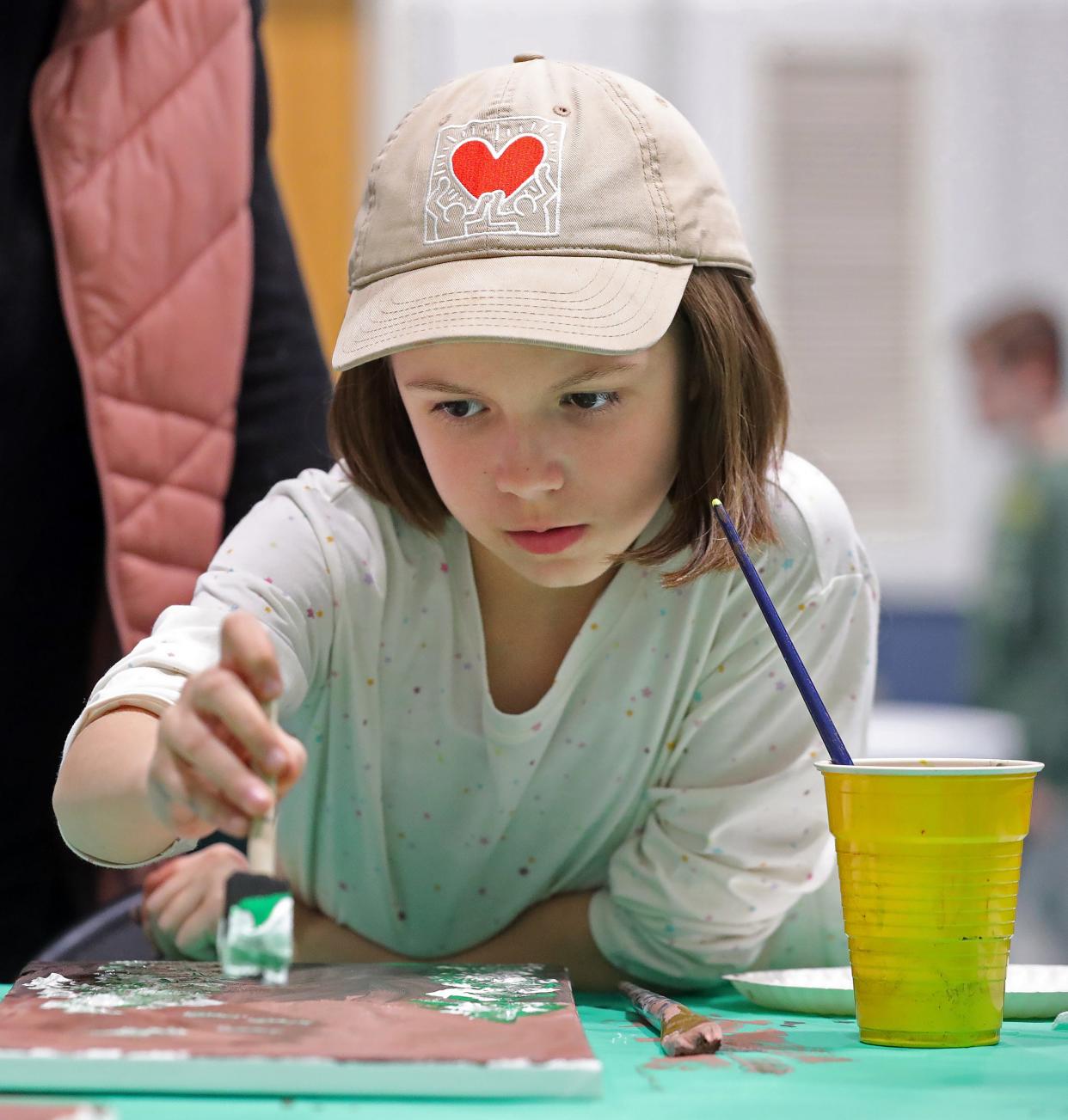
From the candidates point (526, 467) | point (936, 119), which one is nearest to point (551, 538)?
point (526, 467)

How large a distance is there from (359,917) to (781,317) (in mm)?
3590

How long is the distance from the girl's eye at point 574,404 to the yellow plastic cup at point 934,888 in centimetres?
27

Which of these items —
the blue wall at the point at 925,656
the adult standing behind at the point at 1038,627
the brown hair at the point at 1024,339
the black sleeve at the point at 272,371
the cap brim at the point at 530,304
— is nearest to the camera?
the cap brim at the point at 530,304

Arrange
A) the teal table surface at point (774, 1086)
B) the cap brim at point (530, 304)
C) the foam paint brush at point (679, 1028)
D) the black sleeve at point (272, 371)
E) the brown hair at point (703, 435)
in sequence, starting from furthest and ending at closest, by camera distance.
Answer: the black sleeve at point (272, 371), the brown hair at point (703, 435), the cap brim at point (530, 304), the foam paint brush at point (679, 1028), the teal table surface at point (774, 1086)

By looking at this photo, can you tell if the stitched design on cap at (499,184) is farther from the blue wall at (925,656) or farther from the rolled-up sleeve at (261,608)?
the blue wall at (925,656)

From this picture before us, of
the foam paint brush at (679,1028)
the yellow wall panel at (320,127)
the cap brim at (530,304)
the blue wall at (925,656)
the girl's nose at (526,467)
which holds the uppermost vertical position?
the yellow wall panel at (320,127)

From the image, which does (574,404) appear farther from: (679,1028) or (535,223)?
(679,1028)

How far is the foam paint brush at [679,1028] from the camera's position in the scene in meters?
0.73

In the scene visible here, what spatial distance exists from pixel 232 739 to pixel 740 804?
0.47 m

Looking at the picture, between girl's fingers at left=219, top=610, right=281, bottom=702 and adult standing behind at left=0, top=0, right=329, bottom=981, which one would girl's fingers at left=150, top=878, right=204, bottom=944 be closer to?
adult standing behind at left=0, top=0, right=329, bottom=981

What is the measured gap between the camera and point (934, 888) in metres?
0.76

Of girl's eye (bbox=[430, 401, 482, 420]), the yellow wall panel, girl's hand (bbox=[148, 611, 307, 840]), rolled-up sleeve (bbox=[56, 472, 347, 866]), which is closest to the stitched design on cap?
girl's eye (bbox=[430, 401, 482, 420])

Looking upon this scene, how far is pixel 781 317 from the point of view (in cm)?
446

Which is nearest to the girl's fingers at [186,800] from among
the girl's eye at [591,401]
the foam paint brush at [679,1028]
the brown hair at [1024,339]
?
the foam paint brush at [679,1028]
